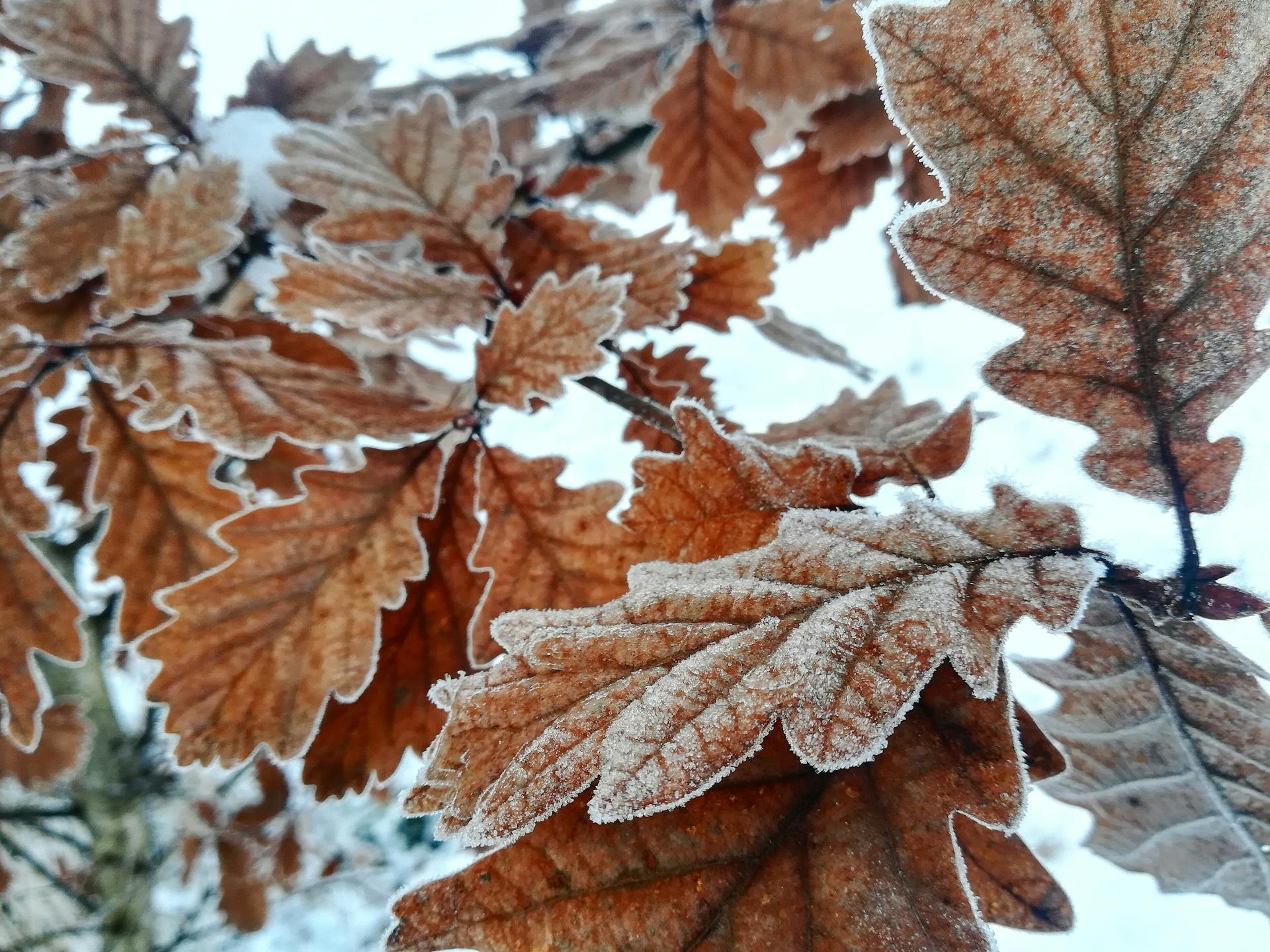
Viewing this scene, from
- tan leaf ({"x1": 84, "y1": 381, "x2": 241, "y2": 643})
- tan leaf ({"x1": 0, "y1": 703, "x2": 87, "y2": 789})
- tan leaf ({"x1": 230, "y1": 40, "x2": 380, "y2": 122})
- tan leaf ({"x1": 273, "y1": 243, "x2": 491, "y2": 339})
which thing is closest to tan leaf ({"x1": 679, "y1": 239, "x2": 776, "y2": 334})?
tan leaf ({"x1": 273, "y1": 243, "x2": 491, "y2": 339})

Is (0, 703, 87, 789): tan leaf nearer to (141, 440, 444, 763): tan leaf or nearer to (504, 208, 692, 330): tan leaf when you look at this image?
(141, 440, 444, 763): tan leaf

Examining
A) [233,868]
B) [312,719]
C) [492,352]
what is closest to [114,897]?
[233,868]

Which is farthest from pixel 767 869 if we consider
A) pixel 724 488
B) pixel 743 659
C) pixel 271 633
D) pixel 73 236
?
pixel 73 236

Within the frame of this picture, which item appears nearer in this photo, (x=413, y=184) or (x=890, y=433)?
(x=890, y=433)

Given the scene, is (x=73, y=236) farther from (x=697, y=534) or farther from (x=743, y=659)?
(x=743, y=659)

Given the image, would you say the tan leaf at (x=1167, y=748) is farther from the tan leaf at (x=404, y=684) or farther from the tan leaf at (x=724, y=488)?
the tan leaf at (x=404, y=684)

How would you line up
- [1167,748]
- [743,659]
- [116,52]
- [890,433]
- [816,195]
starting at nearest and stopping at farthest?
[743,659], [1167,748], [890,433], [116,52], [816,195]
